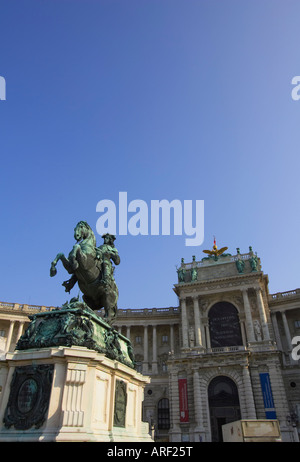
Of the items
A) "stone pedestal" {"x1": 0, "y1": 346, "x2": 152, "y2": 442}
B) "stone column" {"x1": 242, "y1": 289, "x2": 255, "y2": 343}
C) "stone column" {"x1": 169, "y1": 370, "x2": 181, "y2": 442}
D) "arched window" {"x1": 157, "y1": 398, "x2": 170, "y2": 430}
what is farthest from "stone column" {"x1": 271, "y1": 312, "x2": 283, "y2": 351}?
"stone pedestal" {"x1": 0, "y1": 346, "x2": 152, "y2": 442}

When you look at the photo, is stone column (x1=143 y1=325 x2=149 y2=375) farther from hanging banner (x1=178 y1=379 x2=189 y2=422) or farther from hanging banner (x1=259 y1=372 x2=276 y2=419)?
hanging banner (x1=259 y1=372 x2=276 y2=419)

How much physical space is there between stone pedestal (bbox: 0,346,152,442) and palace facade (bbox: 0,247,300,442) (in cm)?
2792

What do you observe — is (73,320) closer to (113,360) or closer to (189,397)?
(113,360)

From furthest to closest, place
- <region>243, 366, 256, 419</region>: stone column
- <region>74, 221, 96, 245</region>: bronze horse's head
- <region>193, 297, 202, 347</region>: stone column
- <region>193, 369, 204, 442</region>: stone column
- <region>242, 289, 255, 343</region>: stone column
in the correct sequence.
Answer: <region>193, 297, 202, 347</region>: stone column, <region>242, 289, 255, 343</region>: stone column, <region>193, 369, 204, 442</region>: stone column, <region>243, 366, 256, 419</region>: stone column, <region>74, 221, 96, 245</region>: bronze horse's head

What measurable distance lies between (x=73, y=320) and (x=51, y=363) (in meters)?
1.17

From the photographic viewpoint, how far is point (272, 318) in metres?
46.8

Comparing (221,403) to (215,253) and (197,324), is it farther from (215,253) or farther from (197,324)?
(215,253)

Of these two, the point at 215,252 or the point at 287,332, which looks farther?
the point at 215,252

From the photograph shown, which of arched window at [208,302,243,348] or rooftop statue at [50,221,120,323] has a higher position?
arched window at [208,302,243,348]

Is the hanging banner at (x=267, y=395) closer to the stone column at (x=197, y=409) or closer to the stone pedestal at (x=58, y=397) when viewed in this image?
the stone column at (x=197, y=409)

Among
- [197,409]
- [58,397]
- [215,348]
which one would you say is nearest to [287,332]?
[215,348]

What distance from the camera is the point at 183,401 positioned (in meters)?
37.9

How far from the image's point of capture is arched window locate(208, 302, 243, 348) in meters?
43.0

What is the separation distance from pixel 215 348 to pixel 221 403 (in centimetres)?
579
